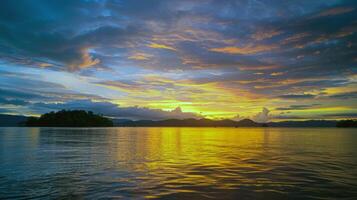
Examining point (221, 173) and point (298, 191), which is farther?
point (221, 173)

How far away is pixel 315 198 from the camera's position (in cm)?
1755

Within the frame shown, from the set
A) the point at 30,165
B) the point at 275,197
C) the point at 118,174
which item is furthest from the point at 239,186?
the point at 30,165

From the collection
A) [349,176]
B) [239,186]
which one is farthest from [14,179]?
[349,176]

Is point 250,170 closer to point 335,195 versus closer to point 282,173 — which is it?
point 282,173

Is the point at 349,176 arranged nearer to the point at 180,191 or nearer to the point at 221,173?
the point at 221,173

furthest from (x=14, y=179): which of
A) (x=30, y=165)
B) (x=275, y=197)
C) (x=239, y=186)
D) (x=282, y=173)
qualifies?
(x=282, y=173)

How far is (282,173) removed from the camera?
1041 inches

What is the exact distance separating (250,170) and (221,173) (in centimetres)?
379

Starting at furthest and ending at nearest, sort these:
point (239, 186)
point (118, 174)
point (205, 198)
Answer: point (118, 174) < point (239, 186) < point (205, 198)

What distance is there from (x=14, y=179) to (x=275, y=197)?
20.2 metres

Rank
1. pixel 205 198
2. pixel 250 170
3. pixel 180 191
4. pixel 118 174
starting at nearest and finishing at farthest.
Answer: pixel 205 198, pixel 180 191, pixel 118 174, pixel 250 170

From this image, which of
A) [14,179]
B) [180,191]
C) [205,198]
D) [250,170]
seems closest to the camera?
[205,198]

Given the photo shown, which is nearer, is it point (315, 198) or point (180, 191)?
point (315, 198)

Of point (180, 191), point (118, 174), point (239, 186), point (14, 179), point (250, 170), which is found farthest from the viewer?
point (250, 170)
